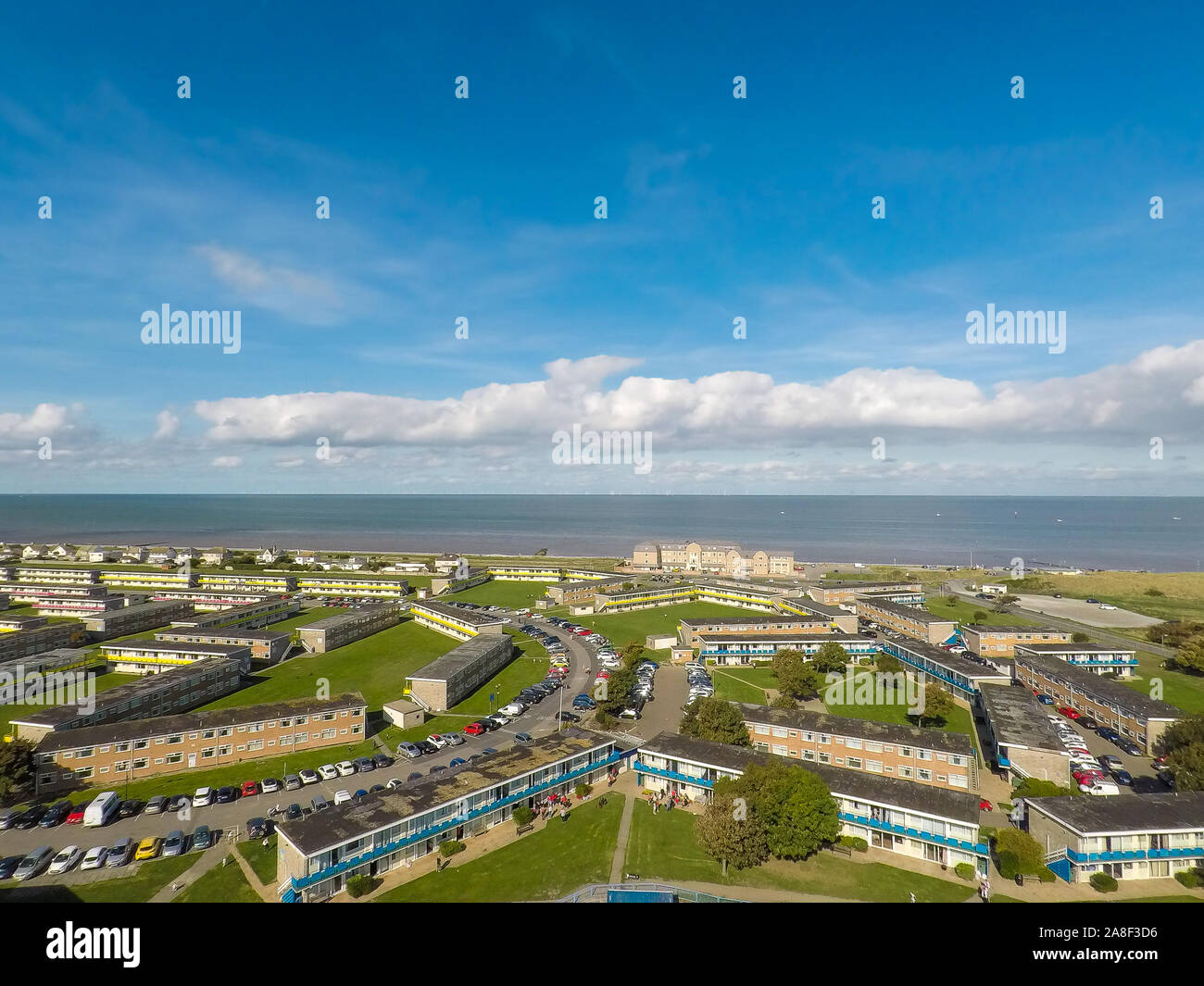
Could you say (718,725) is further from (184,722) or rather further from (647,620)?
(647,620)

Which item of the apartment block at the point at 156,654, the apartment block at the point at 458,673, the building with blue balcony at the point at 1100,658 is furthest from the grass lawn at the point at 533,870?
the building with blue balcony at the point at 1100,658

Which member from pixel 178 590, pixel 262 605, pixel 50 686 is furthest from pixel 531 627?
pixel 178 590

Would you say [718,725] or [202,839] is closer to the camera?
[202,839]

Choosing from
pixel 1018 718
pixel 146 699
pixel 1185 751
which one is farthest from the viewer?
pixel 146 699

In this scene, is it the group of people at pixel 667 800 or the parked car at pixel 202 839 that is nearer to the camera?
the parked car at pixel 202 839

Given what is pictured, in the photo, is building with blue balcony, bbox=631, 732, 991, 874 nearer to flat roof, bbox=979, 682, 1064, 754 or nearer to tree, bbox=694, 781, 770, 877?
tree, bbox=694, 781, 770, 877

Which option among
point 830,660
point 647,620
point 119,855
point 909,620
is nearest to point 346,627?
point 647,620

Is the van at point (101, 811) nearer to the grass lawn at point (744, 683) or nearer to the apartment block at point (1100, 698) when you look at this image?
the grass lawn at point (744, 683)
